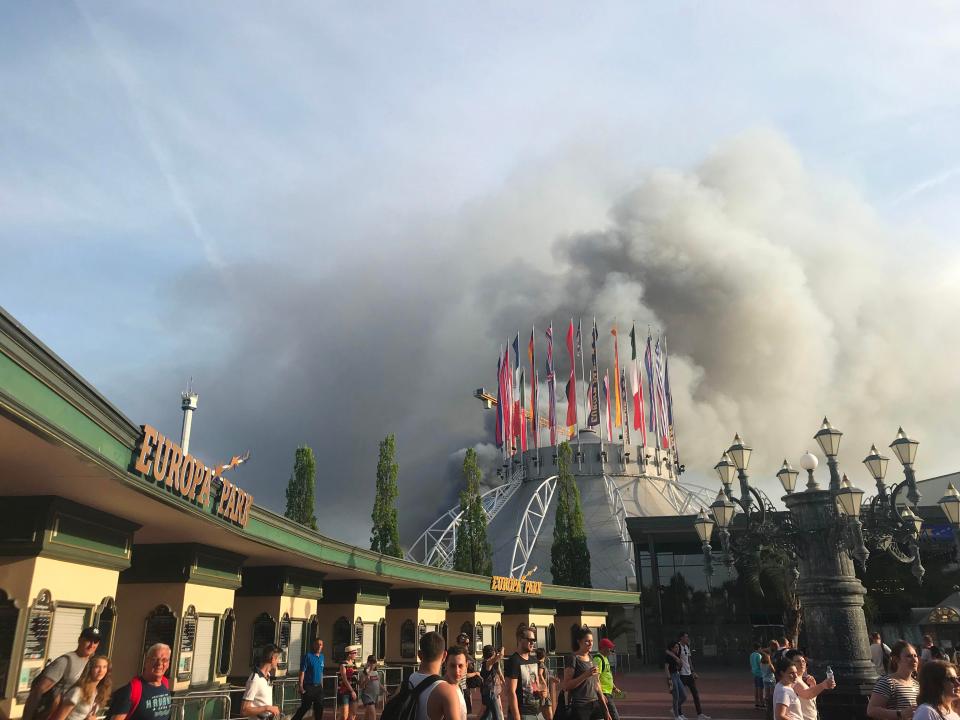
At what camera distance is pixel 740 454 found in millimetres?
15531

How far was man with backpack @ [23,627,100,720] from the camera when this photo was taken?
20.2ft

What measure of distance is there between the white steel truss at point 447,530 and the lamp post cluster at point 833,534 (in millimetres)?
43275

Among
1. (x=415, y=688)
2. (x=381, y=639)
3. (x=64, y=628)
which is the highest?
(x=64, y=628)

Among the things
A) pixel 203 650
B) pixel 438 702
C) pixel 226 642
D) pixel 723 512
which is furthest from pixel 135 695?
pixel 723 512

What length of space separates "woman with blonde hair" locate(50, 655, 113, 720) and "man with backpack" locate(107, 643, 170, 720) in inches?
5.7

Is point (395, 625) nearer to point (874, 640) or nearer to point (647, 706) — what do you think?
point (647, 706)

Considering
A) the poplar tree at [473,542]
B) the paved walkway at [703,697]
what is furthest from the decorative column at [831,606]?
the poplar tree at [473,542]

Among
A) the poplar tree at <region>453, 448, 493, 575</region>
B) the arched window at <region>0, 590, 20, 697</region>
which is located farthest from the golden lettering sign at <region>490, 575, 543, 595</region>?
the arched window at <region>0, 590, 20, 697</region>

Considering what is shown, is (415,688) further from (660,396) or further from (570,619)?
(660,396)

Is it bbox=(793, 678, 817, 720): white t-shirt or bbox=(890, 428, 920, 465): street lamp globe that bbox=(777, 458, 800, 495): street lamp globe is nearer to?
bbox=(890, 428, 920, 465): street lamp globe

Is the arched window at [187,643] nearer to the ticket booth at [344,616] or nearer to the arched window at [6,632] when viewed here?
the arched window at [6,632]

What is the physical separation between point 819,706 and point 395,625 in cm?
1570

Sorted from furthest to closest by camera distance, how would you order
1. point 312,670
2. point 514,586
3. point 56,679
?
point 514,586 → point 312,670 → point 56,679

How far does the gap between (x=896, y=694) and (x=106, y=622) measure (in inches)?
500
